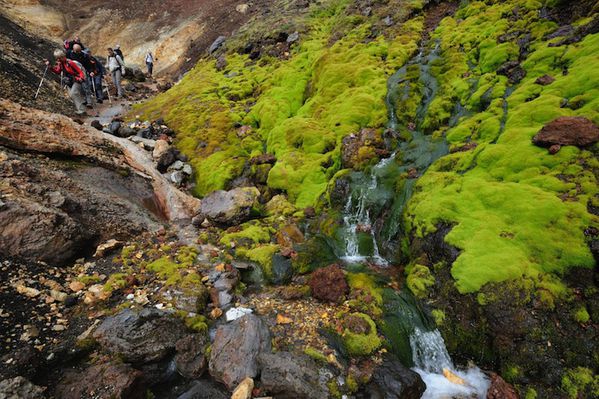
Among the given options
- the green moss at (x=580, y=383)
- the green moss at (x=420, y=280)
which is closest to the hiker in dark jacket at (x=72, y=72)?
the green moss at (x=420, y=280)

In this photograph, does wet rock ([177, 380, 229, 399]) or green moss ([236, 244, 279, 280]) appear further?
green moss ([236, 244, 279, 280])

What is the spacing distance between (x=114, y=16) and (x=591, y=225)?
61.2 meters

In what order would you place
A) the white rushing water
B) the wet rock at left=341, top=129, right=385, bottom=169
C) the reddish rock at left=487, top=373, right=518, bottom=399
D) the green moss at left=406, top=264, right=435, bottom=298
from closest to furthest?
1. the reddish rock at left=487, top=373, right=518, bottom=399
2. the white rushing water
3. the green moss at left=406, top=264, right=435, bottom=298
4. the wet rock at left=341, top=129, right=385, bottom=169

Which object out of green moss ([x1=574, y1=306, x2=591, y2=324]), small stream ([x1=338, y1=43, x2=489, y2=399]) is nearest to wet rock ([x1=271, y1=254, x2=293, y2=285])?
small stream ([x1=338, y1=43, x2=489, y2=399])

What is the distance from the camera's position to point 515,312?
26.1 ft

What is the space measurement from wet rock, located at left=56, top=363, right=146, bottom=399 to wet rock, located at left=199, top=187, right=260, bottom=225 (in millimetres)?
7536

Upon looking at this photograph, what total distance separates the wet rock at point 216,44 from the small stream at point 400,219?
Answer: 23225mm

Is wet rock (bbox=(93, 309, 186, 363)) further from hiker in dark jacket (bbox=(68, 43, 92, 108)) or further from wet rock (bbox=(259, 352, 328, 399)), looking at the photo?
hiker in dark jacket (bbox=(68, 43, 92, 108))

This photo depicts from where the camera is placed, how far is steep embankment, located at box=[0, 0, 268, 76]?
3975cm

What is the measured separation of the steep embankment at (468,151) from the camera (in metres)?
7.90

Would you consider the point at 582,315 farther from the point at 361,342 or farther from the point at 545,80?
the point at 545,80

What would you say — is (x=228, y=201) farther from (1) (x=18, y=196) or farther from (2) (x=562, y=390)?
(2) (x=562, y=390)

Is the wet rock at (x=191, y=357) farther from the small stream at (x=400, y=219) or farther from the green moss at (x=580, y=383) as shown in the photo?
the green moss at (x=580, y=383)

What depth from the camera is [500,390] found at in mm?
7141
